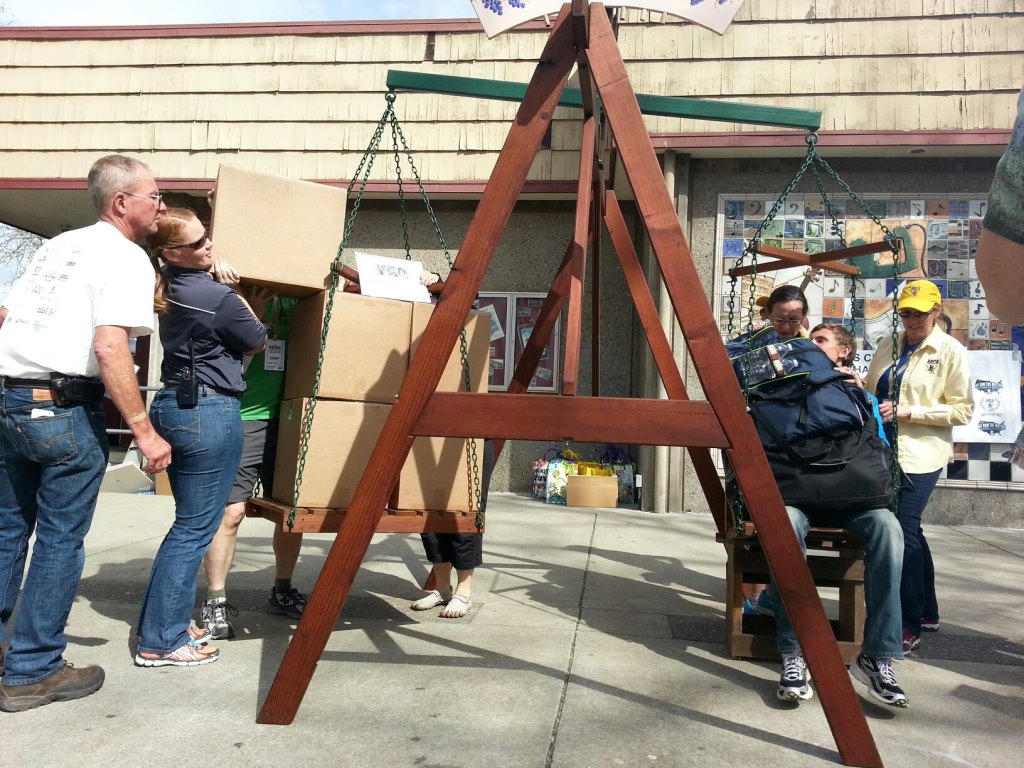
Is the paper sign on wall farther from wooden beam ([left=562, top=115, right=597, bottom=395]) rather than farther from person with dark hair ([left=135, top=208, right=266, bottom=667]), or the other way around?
person with dark hair ([left=135, top=208, right=266, bottom=667])

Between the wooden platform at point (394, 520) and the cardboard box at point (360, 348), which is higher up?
the cardboard box at point (360, 348)

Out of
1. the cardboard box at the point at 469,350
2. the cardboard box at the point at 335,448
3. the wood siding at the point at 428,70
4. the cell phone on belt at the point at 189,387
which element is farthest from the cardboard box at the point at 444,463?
the wood siding at the point at 428,70

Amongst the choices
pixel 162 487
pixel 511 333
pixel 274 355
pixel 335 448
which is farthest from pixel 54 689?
pixel 511 333

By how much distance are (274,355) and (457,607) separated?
57.6 inches

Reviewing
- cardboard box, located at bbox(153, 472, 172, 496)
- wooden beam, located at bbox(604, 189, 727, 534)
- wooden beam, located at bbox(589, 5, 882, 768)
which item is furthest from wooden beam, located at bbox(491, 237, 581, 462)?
cardboard box, located at bbox(153, 472, 172, 496)

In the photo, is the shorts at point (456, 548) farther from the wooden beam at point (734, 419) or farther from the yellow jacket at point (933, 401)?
the yellow jacket at point (933, 401)

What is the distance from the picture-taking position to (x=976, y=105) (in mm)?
6652

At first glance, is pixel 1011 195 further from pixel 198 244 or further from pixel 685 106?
pixel 198 244

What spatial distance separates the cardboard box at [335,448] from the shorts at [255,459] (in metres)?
0.41

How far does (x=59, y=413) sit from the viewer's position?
2.40m

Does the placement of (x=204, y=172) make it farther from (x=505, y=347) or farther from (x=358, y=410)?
(x=358, y=410)

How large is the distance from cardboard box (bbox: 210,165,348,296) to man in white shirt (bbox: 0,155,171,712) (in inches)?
16.9

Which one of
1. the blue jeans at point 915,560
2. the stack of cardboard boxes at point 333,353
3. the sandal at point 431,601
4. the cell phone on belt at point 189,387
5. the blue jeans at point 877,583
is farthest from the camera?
the sandal at point 431,601

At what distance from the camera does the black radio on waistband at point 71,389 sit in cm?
240
